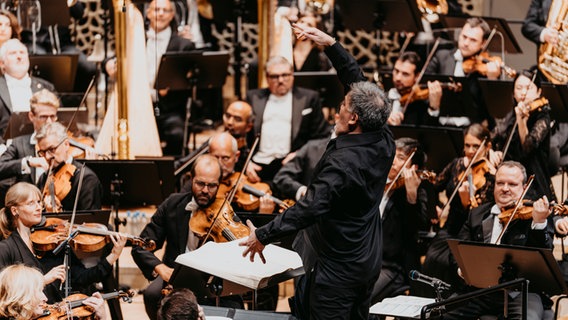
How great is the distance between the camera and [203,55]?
8.41m

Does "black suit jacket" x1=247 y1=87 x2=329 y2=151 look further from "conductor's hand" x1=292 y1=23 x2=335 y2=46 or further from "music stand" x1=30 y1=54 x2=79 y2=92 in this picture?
"conductor's hand" x1=292 y1=23 x2=335 y2=46

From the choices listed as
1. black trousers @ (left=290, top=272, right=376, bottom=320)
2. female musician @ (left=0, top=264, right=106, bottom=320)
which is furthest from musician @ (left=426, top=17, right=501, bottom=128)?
female musician @ (left=0, top=264, right=106, bottom=320)

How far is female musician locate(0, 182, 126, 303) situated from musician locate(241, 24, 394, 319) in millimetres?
1397

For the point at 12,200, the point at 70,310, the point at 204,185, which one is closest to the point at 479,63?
the point at 204,185

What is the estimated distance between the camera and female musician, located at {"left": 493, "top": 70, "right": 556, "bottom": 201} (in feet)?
23.6

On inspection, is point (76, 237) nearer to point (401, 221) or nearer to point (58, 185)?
point (58, 185)

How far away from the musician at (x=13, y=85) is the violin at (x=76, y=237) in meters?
2.05

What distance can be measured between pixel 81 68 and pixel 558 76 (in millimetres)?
3926

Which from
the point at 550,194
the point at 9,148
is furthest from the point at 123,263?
the point at 550,194

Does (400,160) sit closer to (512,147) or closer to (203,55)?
(512,147)

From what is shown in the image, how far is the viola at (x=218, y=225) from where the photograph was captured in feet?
19.7

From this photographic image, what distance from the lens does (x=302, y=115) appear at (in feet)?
26.7

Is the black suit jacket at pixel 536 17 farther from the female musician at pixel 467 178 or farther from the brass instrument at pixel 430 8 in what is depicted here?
the female musician at pixel 467 178

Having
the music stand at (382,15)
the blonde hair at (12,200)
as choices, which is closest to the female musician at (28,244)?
the blonde hair at (12,200)
